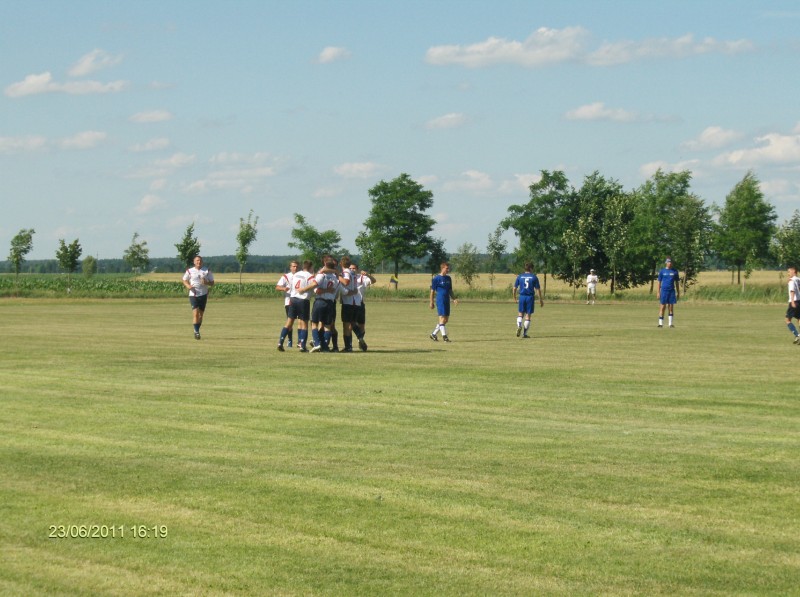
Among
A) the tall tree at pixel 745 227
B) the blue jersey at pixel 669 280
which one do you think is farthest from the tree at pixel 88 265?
the blue jersey at pixel 669 280

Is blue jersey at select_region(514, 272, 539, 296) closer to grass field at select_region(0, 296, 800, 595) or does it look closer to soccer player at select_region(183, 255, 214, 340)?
soccer player at select_region(183, 255, 214, 340)

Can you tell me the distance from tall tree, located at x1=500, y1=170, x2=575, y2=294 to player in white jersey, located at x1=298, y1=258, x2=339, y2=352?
3605 inches

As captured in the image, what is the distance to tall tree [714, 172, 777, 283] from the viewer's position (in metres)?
112

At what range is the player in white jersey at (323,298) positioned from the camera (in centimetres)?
2609

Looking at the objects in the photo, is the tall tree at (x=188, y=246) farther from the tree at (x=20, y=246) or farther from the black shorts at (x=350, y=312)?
the black shorts at (x=350, y=312)

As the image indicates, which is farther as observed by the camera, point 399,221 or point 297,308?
point 399,221

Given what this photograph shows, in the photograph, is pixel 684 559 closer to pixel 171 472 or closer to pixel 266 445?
pixel 171 472

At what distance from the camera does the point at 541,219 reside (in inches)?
4660

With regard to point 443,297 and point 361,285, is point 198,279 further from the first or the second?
point 443,297

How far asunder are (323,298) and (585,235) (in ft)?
255

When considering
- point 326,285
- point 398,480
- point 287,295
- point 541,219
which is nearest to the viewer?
point 398,480

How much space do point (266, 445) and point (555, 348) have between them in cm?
1618
